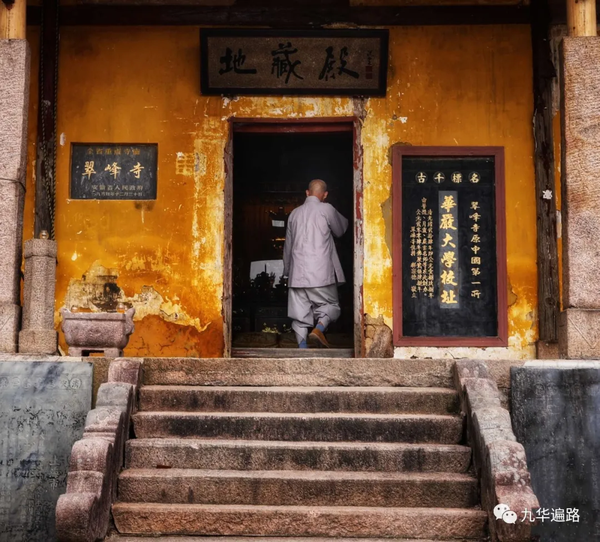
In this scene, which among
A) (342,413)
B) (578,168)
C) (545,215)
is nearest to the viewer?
(342,413)

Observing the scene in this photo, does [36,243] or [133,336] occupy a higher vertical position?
[36,243]

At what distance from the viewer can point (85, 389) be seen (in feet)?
21.5

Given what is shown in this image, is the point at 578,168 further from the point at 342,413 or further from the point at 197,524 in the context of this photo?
the point at 197,524

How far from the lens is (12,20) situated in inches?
289

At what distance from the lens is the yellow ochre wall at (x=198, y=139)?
29.7 ft

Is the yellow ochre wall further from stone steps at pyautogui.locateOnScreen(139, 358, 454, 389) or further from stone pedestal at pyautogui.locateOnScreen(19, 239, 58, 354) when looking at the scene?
stone steps at pyautogui.locateOnScreen(139, 358, 454, 389)

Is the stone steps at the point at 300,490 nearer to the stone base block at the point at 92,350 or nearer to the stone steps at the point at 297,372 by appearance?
the stone steps at the point at 297,372

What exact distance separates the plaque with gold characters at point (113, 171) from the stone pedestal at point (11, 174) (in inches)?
78.3

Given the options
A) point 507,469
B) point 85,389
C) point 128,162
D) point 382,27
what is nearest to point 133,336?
point 128,162

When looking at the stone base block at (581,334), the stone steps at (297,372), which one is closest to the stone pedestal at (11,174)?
the stone steps at (297,372)

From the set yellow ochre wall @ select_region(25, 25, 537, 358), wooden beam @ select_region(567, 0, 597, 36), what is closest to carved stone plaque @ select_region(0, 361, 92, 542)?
yellow ochre wall @ select_region(25, 25, 537, 358)

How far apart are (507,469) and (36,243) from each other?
4244 mm

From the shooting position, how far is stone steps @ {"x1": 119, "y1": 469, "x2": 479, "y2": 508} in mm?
5695

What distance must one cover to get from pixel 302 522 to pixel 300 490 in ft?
0.77
